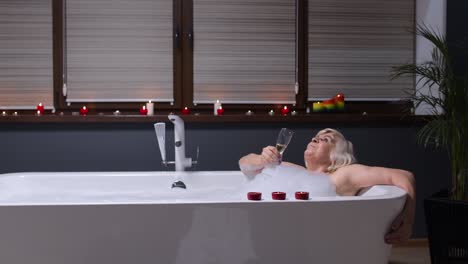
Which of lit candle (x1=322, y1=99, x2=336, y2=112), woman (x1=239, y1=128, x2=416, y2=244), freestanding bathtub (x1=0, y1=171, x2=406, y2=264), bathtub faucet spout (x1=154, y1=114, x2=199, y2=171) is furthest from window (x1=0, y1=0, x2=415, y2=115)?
freestanding bathtub (x1=0, y1=171, x2=406, y2=264)

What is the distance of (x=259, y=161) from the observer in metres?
3.11

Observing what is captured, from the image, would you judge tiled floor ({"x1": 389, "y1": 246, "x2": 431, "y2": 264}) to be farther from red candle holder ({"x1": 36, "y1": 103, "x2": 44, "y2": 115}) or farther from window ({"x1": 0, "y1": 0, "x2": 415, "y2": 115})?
red candle holder ({"x1": 36, "y1": 103, "x2": 44, "y2": 115})

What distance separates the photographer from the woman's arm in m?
3.03

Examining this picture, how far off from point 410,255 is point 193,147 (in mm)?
1426

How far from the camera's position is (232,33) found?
12.9 feet

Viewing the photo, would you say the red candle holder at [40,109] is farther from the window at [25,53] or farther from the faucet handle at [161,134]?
the faucet handle at [161,134]

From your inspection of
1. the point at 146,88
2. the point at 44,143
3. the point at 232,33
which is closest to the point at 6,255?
the point at 44,143

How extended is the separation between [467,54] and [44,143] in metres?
2.65

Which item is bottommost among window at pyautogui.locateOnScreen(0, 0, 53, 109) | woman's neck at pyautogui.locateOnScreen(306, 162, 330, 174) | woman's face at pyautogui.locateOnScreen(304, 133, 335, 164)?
woman's neck at pyautogui.locateOnScreen(306, 162, 330, 174)

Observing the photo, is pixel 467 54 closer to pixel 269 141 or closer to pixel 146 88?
pixel 269 141

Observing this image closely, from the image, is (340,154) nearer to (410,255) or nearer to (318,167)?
(318,167)

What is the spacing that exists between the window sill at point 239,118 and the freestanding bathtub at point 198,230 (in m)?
1.31

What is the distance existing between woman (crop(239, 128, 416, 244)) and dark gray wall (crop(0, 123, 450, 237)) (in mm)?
511

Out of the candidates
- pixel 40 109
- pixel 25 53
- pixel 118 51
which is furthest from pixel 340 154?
pixel 25 53
